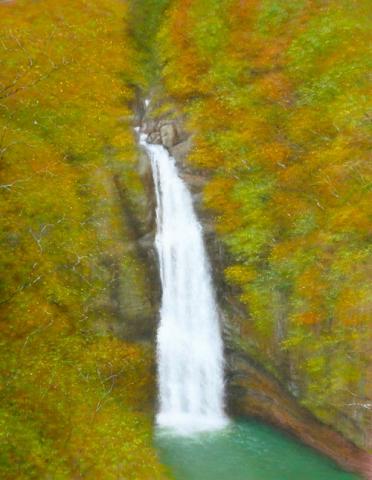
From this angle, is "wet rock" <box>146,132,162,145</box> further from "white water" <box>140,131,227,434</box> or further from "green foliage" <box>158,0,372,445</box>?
"white water" <box>140,131,227,434</box>

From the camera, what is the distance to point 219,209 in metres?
22.8

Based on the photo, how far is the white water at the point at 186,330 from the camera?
2094 centimetres

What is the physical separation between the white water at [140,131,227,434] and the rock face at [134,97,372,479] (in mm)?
424

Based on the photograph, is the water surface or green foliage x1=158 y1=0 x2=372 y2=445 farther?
Answer: green foliage x1=158 y1=0 x2=372 y2=445

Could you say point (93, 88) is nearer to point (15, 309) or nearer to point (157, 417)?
point (15, 309)

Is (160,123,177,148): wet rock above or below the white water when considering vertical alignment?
above

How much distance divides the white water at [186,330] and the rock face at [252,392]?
0.42 metres

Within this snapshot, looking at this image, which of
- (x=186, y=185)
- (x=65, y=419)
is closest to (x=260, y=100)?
(x=186, y=185)

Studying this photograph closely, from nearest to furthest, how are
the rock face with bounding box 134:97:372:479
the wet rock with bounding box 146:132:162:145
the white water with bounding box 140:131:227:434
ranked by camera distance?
1. the rock face with bounding box 134:97:372:479
2. the white water with bounding box 140:131:227:434
3. the wet rock with bounding box 146:132:162:145

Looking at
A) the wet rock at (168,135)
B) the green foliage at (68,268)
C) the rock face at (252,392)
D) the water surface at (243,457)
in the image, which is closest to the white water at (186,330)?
the rock face at (252,392)

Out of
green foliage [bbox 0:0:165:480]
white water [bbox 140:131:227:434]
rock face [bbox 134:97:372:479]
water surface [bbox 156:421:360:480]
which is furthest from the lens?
white water [bbox 140:131:227:434]

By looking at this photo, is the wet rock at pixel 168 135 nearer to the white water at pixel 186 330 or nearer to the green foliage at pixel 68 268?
the green foliage at pixel 68 268

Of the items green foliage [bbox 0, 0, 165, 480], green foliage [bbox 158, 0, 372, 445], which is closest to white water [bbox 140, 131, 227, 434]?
green foliage [bbox 0, 0, 165, 480]

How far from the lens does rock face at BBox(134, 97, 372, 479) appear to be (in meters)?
17.7
